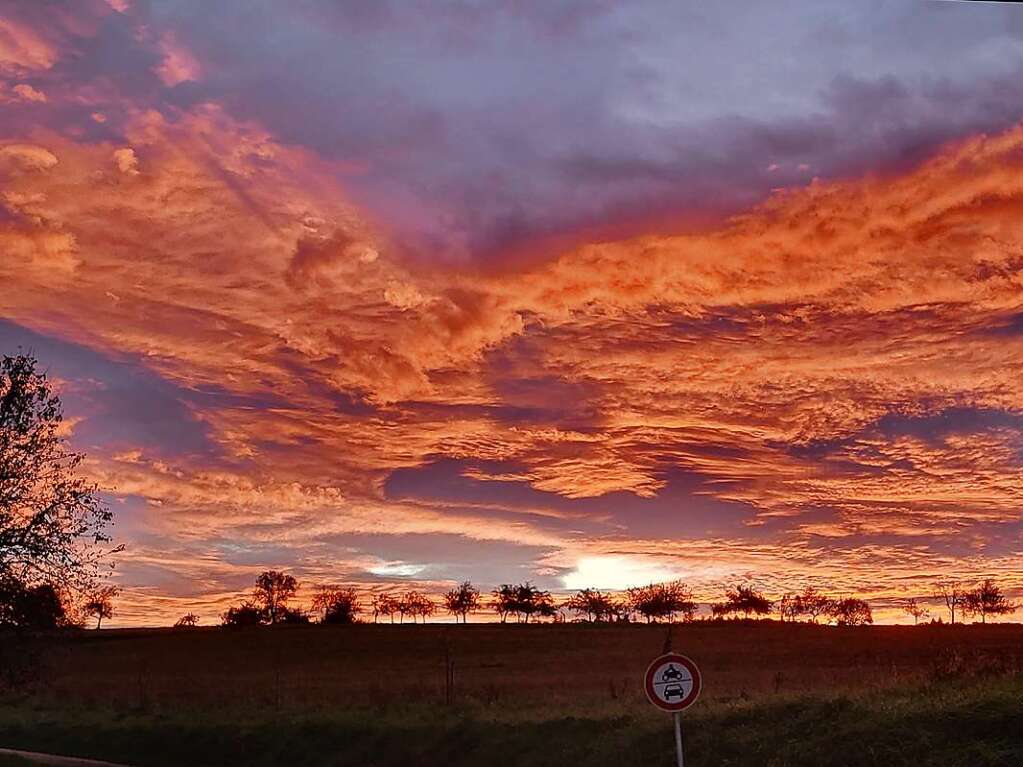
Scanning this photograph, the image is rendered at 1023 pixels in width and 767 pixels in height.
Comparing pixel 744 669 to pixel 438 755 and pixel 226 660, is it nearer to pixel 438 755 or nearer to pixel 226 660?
pixel 438 755

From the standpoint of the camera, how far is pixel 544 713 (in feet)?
100

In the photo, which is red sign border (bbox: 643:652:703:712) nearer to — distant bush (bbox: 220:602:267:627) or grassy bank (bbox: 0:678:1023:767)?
grassy bank (bbox: 0:678:1023:767)

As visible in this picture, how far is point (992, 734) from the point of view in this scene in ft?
59.2

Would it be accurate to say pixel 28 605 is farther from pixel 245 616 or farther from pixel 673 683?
pixel 245 616

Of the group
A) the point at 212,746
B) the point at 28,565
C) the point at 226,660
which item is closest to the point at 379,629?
the point at 226,660

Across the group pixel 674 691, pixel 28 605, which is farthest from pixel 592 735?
pixel 28 605

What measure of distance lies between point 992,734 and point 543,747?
11.8 m

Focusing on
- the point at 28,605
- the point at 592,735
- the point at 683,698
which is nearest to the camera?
the point at 683,698

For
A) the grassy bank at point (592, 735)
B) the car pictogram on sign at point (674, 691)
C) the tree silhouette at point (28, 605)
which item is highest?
the tree silhouette at point (28, 605)

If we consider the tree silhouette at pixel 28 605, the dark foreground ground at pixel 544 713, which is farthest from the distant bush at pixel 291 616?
the tree silhouette at pixel 28 605

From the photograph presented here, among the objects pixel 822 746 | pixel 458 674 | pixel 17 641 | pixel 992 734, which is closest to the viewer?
pixel 992 734

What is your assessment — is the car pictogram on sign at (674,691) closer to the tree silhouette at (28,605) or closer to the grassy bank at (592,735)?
the grassy bank at (592,735)

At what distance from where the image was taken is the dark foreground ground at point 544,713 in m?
19.7

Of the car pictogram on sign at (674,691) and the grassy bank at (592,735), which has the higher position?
the car pictogram on sign at (674,691)
